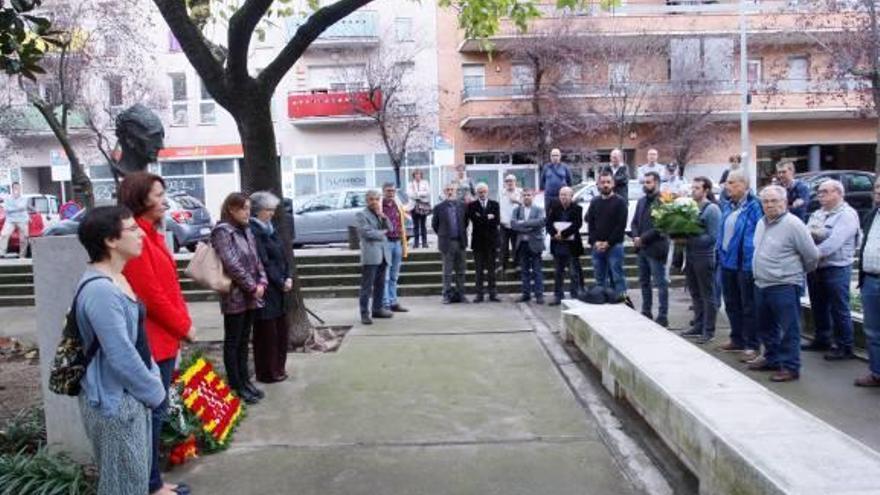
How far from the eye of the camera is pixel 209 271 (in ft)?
20.3

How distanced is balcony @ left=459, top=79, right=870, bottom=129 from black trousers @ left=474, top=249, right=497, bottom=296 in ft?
56.7

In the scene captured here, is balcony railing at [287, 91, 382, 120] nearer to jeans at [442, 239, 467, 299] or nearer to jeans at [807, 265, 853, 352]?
jeans at [442, 239, 467, 299]

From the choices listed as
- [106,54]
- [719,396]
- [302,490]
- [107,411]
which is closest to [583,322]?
[719,396]

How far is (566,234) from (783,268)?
14.7ft

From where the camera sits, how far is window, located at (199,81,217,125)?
3144 cm

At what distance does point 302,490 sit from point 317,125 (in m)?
27.6

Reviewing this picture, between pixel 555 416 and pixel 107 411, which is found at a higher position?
pixel 107 411

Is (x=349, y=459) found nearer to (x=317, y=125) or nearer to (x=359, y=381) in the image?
(x=359, y=381)

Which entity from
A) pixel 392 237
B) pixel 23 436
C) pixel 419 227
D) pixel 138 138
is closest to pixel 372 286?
pixel 392 237

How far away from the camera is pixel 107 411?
11.3 ft

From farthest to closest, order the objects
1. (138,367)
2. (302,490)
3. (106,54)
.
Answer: (106,54)
(302,490)
(138,367)

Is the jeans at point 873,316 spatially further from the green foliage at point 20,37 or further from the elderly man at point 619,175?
the green foliage at point 20,37

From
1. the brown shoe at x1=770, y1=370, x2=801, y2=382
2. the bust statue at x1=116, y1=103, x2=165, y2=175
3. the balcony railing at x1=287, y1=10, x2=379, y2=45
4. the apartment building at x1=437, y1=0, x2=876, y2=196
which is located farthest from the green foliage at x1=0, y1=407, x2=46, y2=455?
the balcony railing at x1=287, y1=10, x2=379, y2=45

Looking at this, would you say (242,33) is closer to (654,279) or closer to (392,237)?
(392,237)
